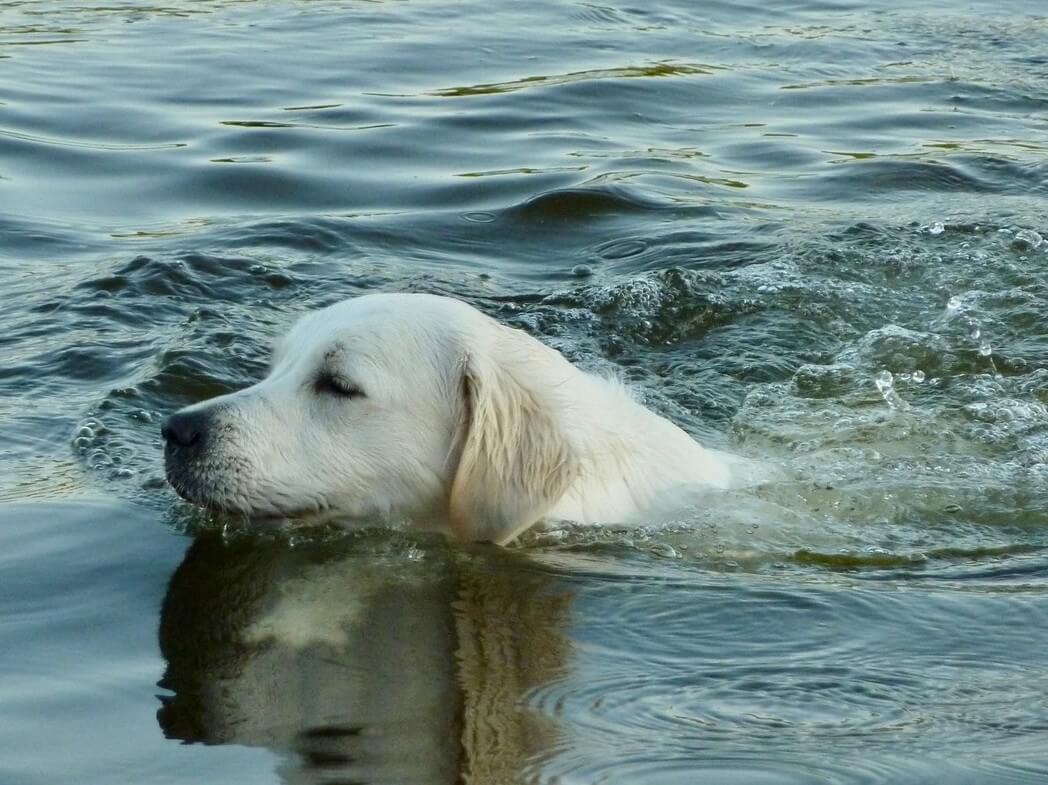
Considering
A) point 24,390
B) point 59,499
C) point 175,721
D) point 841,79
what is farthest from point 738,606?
point 841,79

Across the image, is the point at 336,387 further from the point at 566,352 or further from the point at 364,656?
the point at 566,352

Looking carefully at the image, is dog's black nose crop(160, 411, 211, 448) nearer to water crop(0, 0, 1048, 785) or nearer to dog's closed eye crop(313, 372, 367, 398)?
dog's closed eye crop(313, 372, 367, 398)

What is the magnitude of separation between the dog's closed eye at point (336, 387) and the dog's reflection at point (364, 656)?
55 centimetres

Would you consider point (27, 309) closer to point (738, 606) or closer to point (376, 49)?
point (738, 606)

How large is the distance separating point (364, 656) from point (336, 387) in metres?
0.99

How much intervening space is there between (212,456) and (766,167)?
693 cm

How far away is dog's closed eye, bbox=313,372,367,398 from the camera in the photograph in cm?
554

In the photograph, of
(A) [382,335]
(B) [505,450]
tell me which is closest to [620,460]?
(B) [505,450]

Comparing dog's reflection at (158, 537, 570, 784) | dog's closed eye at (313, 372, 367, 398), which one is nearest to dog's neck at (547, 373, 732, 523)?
dog's reflection at (158, 537, 570, 784)

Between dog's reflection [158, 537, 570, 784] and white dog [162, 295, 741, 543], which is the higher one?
white dog [162, 295, 741, 543]

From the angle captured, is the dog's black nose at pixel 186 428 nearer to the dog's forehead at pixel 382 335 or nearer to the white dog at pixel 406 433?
the white dog at pixel 406 433

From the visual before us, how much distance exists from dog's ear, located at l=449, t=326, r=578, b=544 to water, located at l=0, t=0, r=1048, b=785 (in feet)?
0.83

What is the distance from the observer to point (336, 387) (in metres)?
5.56

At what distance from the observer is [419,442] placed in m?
5.63
